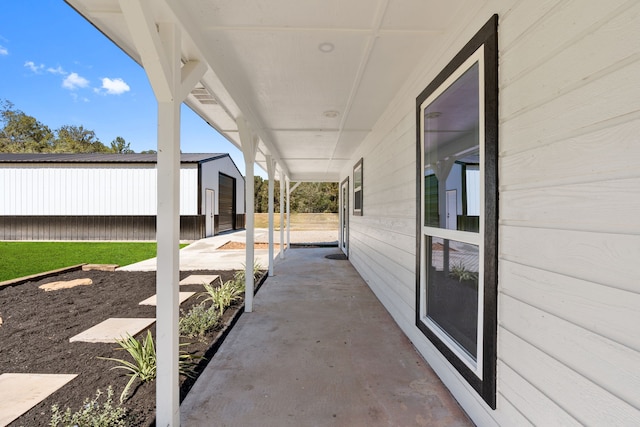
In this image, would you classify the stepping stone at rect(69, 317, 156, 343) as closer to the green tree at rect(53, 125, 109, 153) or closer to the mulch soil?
the mulch soil

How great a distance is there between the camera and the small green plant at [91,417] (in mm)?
1658

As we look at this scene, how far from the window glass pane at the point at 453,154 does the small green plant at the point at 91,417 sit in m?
2.25

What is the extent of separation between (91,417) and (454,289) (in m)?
2.29

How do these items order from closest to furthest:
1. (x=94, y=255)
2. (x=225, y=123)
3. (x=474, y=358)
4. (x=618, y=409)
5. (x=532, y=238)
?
(x=618, y=409), (x=532, y=238), (x=474, y=358), (x=225, y=123), (x=94, y=255)

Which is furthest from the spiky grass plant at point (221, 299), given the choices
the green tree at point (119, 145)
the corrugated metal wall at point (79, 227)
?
the green tree at point (119, 145)

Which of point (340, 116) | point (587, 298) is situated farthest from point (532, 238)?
point (340, 116)

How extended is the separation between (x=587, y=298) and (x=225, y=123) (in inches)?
158

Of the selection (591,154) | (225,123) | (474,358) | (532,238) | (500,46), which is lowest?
(474,358)

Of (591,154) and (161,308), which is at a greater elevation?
(591,154)

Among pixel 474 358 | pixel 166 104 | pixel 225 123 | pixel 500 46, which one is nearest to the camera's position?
pixel 500 46

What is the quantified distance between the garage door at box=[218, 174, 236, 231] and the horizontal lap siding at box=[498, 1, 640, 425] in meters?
14.4

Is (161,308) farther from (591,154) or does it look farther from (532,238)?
(591,154)

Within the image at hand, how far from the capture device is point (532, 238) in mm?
1328

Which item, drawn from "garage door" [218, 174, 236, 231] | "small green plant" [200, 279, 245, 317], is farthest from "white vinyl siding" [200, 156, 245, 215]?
"small green plant" [200, 279, 245, 317]
